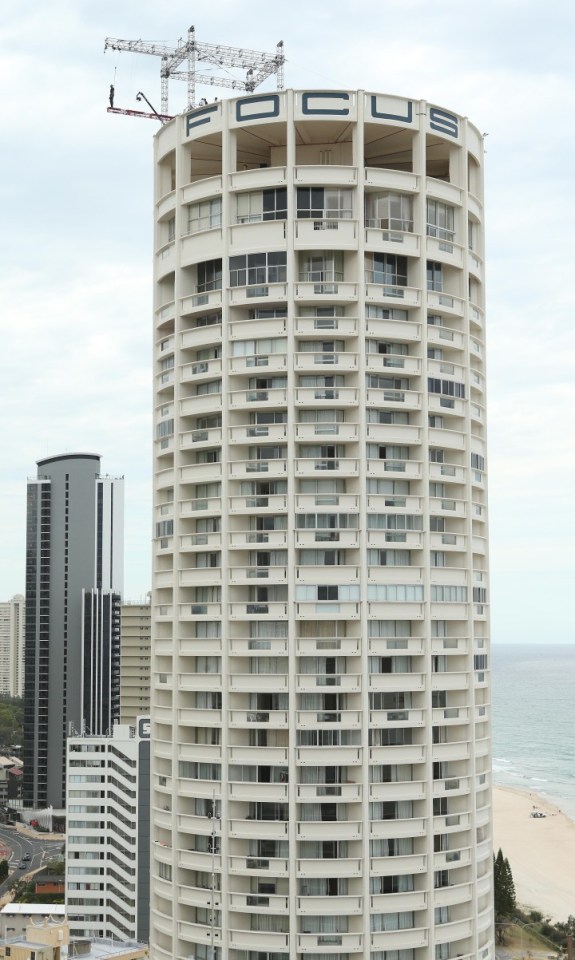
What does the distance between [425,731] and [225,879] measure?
1223 centimetres

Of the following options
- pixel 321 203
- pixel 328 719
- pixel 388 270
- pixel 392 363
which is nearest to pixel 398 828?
pixel 328 719

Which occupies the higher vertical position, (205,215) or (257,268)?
(205,215)

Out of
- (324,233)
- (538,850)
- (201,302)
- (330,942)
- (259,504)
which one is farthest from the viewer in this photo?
(538,850)

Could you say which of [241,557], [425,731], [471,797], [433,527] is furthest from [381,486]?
[471,797]

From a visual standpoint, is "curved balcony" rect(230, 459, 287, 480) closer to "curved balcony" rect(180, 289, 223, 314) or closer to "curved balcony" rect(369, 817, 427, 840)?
"curved balcony" rect(180, 289, 223, 314)

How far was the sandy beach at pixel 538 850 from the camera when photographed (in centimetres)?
13275

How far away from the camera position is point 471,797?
5519 centimetres

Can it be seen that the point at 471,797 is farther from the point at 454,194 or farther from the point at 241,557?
the point at 454,194

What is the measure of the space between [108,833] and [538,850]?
230ft

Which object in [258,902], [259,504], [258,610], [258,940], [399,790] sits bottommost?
[258,940]

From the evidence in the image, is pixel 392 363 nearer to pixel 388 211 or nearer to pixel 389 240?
pixel 389 240

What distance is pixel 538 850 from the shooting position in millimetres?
159500

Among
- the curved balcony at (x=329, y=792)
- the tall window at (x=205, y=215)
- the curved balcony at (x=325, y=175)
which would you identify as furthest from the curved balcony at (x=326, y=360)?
the curved balcony at (x=329, y=792)

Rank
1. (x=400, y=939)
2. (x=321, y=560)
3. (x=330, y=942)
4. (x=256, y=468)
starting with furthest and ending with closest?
(x=256, y=468) < (x=321, y=560) < (x=400, y=939) < (x=330, y=942)
